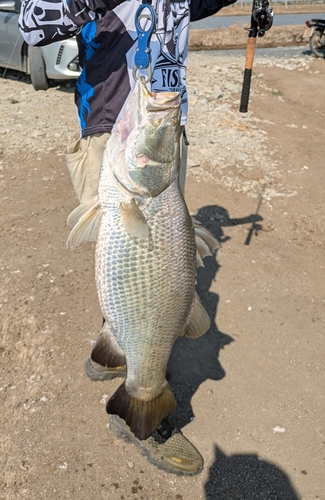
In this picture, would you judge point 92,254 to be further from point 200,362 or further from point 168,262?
point 168,262

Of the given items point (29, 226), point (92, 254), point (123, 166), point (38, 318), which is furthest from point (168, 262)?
point (29, 226)

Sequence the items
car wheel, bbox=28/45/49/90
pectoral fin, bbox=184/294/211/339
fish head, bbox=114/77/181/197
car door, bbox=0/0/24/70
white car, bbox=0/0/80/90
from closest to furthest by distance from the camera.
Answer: fish head, bbox=114/77/181/197, pectoral fin, bbox=184/294/211/339, white car, bbox=0/0/80/90, car wheel, bbox=28/45/49/90, car door, bbox=0/0/24/70

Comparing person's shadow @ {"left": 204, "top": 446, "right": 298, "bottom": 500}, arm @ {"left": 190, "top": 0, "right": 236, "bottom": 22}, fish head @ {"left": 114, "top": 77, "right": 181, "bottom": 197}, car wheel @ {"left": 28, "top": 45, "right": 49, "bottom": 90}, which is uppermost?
arm @ {"left": 190, "top": 0, "right": 236, "bottom": 22}

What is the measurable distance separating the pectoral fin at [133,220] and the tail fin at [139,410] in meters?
0.85

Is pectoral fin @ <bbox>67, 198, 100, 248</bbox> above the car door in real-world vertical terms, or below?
above

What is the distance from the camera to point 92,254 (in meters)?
4.50

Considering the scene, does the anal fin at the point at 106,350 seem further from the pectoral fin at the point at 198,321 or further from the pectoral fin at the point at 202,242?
the pectoral fin at the point at 202,242

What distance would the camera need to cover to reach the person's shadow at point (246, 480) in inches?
109

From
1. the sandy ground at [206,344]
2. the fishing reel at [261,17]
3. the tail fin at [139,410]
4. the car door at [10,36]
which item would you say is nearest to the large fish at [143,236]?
the tail fin at [139,410]

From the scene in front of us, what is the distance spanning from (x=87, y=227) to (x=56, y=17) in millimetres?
1054

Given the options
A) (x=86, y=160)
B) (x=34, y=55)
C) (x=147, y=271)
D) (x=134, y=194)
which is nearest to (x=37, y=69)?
(x=34, y=55)

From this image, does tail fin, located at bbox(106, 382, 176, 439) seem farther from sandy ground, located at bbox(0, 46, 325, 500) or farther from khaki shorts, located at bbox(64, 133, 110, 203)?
khaki shorts, located at bbox(64, 133, 110, 203)

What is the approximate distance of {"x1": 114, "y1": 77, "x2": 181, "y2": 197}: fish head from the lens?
6.21ft

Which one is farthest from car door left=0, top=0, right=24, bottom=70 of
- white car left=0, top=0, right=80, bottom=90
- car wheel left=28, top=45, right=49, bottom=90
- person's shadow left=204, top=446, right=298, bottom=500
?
person's shadow left=204, top=446, right=298, bottom=500
